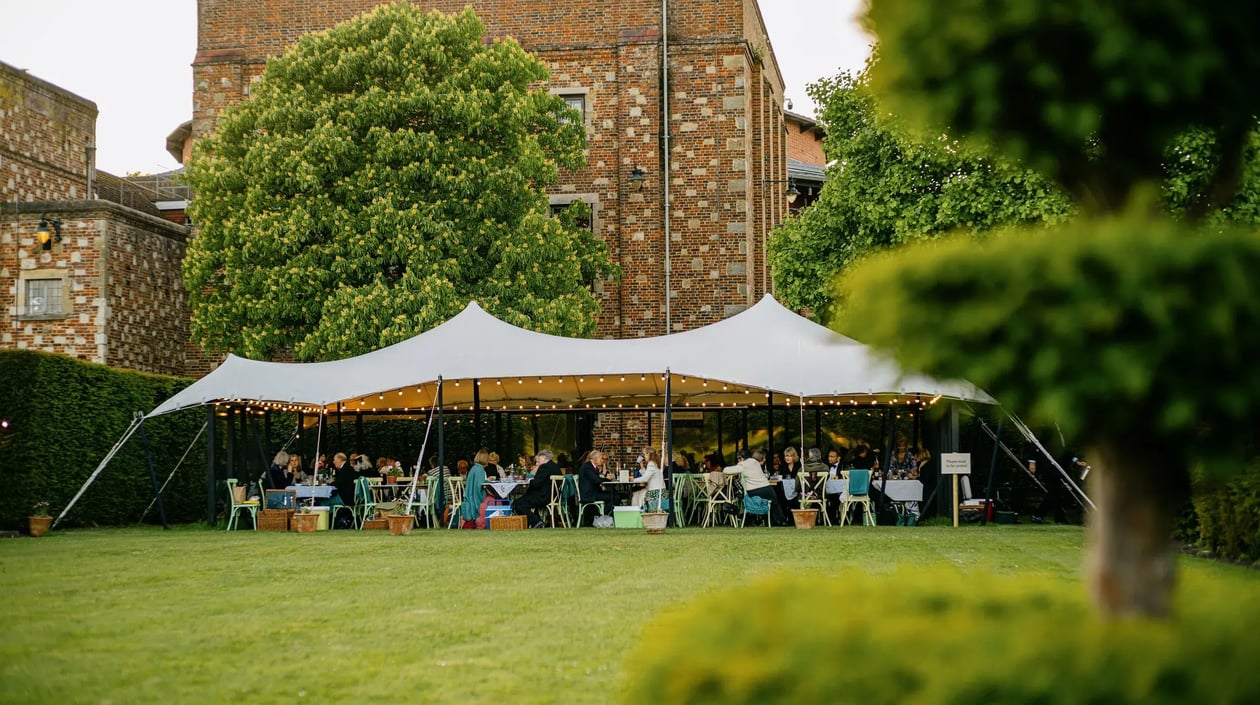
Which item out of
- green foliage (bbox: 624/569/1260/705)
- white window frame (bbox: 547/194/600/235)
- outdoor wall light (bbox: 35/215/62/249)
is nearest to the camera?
green foliage (bbox: 624/569/1260/705)

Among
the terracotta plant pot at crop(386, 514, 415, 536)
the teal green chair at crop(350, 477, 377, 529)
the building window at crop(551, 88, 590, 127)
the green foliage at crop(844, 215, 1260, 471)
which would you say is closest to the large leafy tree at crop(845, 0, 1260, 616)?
the green foliage at crop(844, 215, 1260, 471)

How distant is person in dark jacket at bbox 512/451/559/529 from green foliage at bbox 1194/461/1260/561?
866cm

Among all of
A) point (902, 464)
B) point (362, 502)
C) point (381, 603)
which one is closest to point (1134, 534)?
point (381, 603)

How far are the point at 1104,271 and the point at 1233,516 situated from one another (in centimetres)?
944

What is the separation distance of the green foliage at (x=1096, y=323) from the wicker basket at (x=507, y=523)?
49.2ft

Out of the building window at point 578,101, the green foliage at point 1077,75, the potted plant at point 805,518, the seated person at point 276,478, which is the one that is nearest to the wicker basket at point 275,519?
the seated person at point 276,478

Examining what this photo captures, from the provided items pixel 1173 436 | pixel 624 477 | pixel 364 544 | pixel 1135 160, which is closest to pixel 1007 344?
pixel 1173 436

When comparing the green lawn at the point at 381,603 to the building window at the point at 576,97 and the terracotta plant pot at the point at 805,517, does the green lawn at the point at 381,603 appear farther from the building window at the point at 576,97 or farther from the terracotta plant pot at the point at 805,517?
the building window at the point at 576,97

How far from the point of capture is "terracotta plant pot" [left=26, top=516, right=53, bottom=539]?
53.3 feet

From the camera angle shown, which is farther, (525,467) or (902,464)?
(525,467)

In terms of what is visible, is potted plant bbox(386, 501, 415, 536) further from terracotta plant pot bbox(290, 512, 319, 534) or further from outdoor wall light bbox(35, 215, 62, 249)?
outdoor wall light bbox(35, 215, 62, 249)

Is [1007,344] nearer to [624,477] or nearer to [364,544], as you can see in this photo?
[364,544]

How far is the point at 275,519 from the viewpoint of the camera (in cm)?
1822

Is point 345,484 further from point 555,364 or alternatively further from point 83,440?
point 555,364
